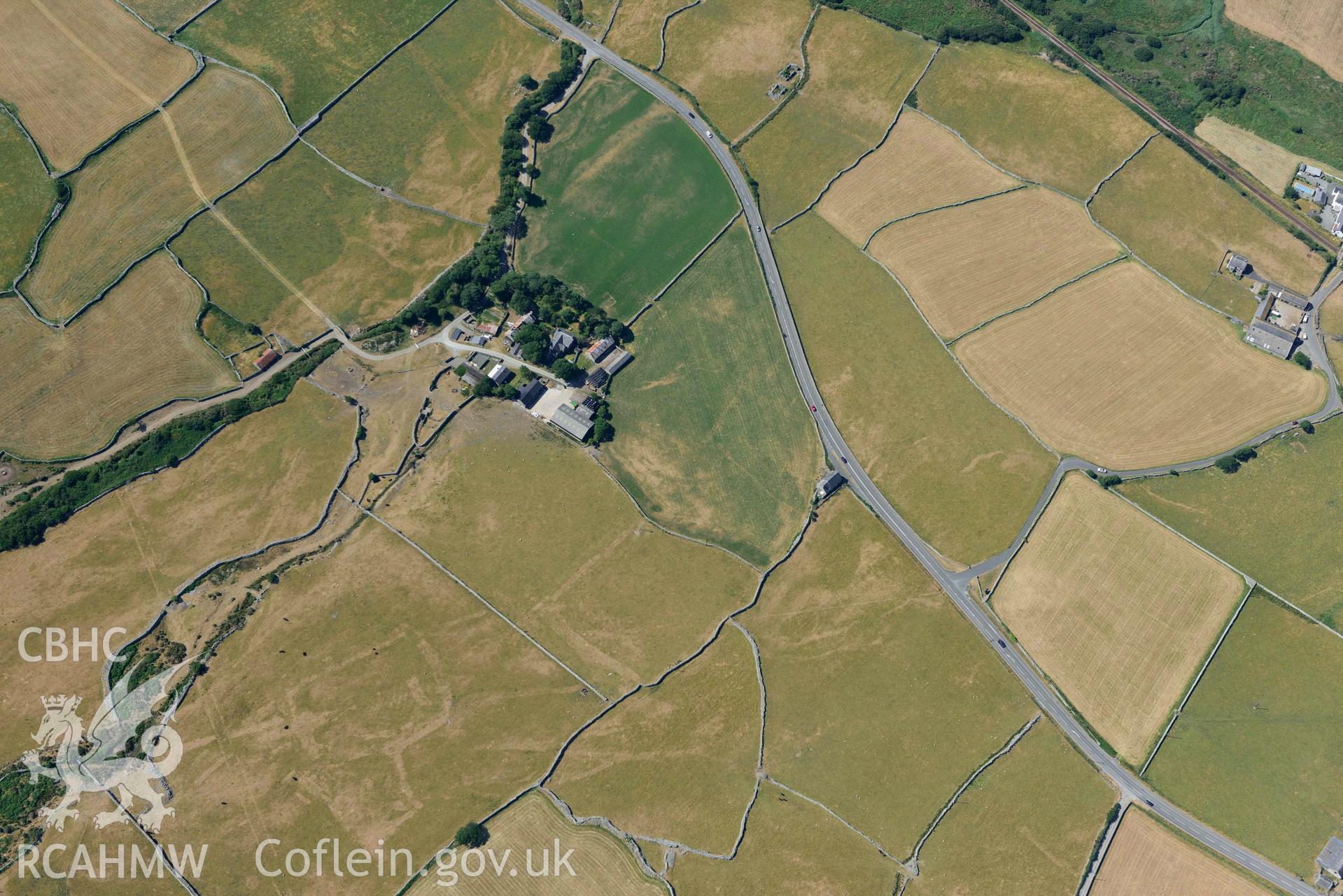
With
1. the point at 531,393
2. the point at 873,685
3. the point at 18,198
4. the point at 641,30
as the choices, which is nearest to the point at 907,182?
the point at 641,30

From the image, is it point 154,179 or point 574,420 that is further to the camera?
point 154,179

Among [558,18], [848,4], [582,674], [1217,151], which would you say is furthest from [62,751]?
[1217,151]

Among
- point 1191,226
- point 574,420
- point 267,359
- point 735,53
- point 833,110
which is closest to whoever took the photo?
point 574,420

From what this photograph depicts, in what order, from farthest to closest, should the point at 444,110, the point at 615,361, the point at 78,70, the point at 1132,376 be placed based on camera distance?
1. the point at 444,110
2. the point at 78,70
3. the point at 615,361
4. the point at 1132,376

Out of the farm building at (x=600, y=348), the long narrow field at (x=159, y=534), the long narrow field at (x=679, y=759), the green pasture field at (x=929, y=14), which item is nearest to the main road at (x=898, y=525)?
the farm building at (x=600, y=348)

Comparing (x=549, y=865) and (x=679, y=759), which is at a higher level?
(x=679, y=759)

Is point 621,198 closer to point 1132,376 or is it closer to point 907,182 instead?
point 907,182
